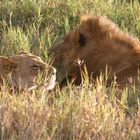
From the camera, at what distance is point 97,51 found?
6.42 metres

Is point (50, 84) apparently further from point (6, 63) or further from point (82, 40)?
point (82, 40)

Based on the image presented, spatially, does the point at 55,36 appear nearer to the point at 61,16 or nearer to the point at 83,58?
the point at 61,16

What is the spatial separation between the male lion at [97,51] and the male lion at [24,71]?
1.54ft

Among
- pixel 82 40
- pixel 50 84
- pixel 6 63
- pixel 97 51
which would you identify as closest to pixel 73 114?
pixel 50 84

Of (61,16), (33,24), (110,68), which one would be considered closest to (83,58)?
(110,68)

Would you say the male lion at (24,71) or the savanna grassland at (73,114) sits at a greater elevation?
the savanna grassland at (73,114)

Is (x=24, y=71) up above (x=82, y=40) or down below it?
below

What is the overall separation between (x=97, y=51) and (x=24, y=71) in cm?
84

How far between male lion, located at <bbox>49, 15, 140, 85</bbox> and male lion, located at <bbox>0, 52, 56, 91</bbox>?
18.5 inches

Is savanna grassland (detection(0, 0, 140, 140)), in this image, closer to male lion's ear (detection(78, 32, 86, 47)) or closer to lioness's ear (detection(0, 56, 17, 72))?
lioness's ear (detection(0, 56, 17, 72))

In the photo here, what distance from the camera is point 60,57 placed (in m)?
6.73

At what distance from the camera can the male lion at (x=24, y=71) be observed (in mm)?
5637

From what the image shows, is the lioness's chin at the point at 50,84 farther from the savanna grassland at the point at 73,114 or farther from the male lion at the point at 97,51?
the male lion at the point at 97,51

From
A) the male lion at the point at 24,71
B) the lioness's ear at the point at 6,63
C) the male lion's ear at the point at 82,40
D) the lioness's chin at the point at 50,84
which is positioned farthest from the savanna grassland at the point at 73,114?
the male lion's ear at the point at 82,40
